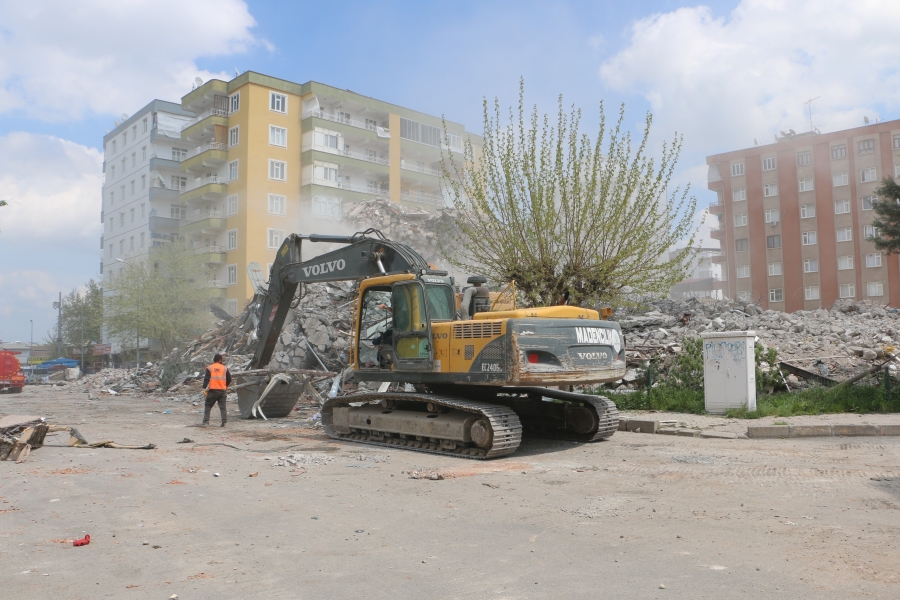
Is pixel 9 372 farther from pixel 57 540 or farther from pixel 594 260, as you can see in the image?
pixel 57 540

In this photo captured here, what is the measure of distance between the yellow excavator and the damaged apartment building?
37315 millimetres

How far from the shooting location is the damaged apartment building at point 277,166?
4891cm

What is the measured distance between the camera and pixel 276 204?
162 feet

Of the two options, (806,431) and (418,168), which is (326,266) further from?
(418,168)

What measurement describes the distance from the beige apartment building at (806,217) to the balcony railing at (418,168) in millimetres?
26004

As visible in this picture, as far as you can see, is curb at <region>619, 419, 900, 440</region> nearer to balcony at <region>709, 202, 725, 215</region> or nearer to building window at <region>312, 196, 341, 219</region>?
building window at <region>312, 196, 341, 219</region>

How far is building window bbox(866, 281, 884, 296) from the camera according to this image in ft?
182

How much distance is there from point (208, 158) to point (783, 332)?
4133 centimetres

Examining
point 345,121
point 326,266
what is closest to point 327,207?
point 345,121

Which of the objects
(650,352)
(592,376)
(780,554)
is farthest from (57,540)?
(650,352)

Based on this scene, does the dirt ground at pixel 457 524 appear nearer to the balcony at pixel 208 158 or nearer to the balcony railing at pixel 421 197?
the balcony at pixel 208 158

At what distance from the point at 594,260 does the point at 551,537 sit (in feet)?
35.5

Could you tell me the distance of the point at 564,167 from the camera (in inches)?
603

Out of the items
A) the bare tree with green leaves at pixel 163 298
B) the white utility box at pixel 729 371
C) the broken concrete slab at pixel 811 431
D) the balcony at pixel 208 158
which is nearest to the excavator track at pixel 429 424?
the broken concrete slab at pixel 811 431
